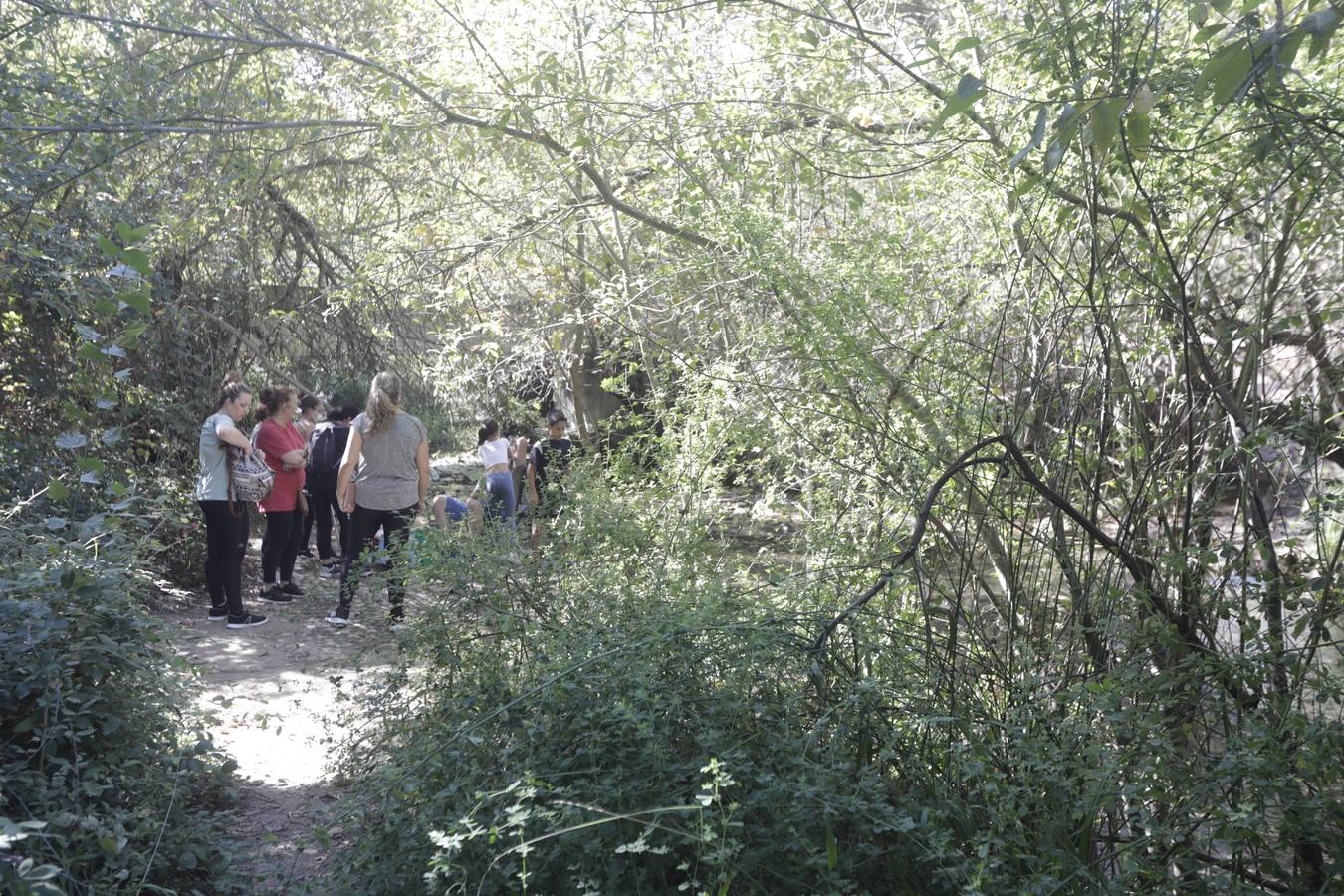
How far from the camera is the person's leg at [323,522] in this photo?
10.1 m

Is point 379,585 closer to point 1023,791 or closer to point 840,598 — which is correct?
point 840,598

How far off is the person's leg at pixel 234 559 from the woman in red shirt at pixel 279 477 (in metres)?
0.80

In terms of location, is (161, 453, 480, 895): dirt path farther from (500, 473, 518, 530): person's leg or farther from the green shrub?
(500, 473, 518, 530): person's leg

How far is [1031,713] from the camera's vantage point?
3352mm

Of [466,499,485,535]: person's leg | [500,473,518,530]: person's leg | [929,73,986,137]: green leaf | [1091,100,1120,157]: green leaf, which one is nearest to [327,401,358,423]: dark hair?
[500,473,518,530]: person's leg

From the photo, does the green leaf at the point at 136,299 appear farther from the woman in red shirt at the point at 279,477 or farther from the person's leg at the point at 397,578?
the woman in red shirt at the point at 279,477

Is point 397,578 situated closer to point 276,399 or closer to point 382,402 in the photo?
point 382,402

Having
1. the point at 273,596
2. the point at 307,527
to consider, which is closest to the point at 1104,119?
the point at 273,596

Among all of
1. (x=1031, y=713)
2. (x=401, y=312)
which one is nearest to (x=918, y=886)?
(x=1031, y=713)

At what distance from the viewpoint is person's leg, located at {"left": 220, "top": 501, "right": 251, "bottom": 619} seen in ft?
26.0

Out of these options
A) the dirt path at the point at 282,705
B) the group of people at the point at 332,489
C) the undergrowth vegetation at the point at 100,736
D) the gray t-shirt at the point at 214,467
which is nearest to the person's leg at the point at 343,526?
the group of people at the point at 332,489

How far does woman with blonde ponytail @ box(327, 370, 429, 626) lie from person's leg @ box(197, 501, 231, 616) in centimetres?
92

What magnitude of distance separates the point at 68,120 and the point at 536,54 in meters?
3.10

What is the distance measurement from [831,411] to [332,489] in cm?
577
